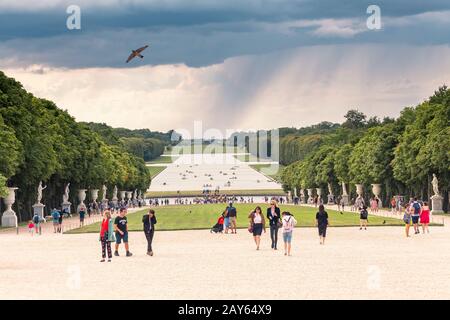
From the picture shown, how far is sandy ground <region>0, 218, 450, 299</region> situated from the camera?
29203 millimetres

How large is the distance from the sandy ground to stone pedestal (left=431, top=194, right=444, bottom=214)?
42.7m

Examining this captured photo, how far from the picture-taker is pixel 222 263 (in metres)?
40.0

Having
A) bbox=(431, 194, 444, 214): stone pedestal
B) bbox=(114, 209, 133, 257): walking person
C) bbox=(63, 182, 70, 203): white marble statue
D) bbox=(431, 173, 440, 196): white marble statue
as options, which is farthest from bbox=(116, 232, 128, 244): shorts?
bbox=(63, 182, 70, 203): white marble statue

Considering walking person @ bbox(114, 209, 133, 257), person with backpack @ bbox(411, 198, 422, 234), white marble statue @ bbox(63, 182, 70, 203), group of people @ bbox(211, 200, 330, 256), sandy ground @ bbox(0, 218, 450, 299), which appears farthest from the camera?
white marble statue @ bbox(63, 182, 70, 203)

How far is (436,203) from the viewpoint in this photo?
100312mm

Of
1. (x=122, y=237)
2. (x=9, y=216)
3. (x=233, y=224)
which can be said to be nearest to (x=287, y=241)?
(x=122, y=237)

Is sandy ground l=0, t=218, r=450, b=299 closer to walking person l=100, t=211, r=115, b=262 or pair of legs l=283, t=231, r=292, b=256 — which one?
pair of legs l=283, t=231, r=292, b=256

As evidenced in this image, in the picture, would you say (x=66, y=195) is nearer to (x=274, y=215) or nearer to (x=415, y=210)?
(x=415, y=210)

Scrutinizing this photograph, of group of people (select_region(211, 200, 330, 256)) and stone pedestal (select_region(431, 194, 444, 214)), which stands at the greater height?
stone pedestal (select_region(431, 194, 444, 214))
